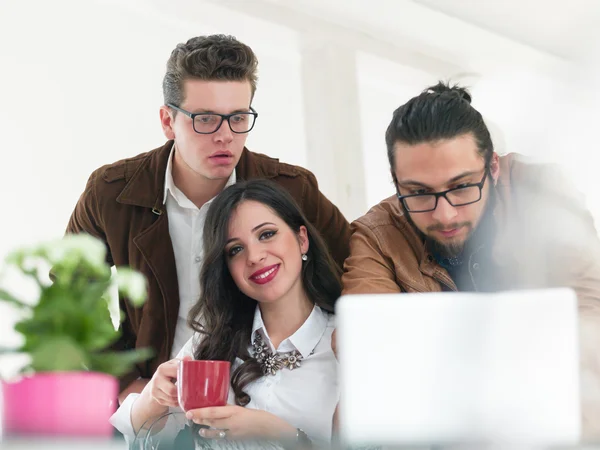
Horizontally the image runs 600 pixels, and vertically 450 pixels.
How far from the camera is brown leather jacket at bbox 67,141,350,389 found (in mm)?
2279

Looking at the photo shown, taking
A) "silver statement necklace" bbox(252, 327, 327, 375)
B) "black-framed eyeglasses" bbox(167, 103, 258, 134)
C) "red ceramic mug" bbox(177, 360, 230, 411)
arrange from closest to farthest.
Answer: "red ceramic mug" bbox(177, 360, 230, 411)
"silver statement necklace" bbox(252, 327, 327, 375)
"black-framed eyeglasses" bbox(167, 103, 258, 134)

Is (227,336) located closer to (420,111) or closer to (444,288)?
(444,288)

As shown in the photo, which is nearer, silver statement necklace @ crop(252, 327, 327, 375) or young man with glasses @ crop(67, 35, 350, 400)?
silver statement necklace @ crop(252, 327, 327, 375)

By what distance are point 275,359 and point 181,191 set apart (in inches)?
26.9

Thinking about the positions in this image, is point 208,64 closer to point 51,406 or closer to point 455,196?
point 455,196

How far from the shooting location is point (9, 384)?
0.83m

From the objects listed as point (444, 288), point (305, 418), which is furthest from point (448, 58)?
point (305, 418)

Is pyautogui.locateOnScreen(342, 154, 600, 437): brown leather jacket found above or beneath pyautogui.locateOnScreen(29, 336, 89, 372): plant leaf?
above

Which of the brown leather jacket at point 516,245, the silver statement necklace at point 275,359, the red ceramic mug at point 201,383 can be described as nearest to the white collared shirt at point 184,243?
the silver statement necklace at point 275,359

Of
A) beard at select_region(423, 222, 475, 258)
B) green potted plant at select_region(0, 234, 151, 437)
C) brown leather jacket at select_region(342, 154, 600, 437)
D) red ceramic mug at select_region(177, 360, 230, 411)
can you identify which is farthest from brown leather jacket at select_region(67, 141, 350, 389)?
green potted plant at select_region(0, 234, 151, 437)

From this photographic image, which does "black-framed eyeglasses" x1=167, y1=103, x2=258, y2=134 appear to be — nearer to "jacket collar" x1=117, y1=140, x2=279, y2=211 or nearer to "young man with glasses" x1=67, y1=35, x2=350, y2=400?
"young man with glasses" x1=67, y1=35, x2=350, y2=400

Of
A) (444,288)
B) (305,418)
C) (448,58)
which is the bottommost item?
(305,418)

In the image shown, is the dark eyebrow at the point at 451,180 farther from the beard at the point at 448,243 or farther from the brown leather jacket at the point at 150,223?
the brown leather jacket at the point at 150,223

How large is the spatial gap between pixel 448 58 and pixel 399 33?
28 centimetres
